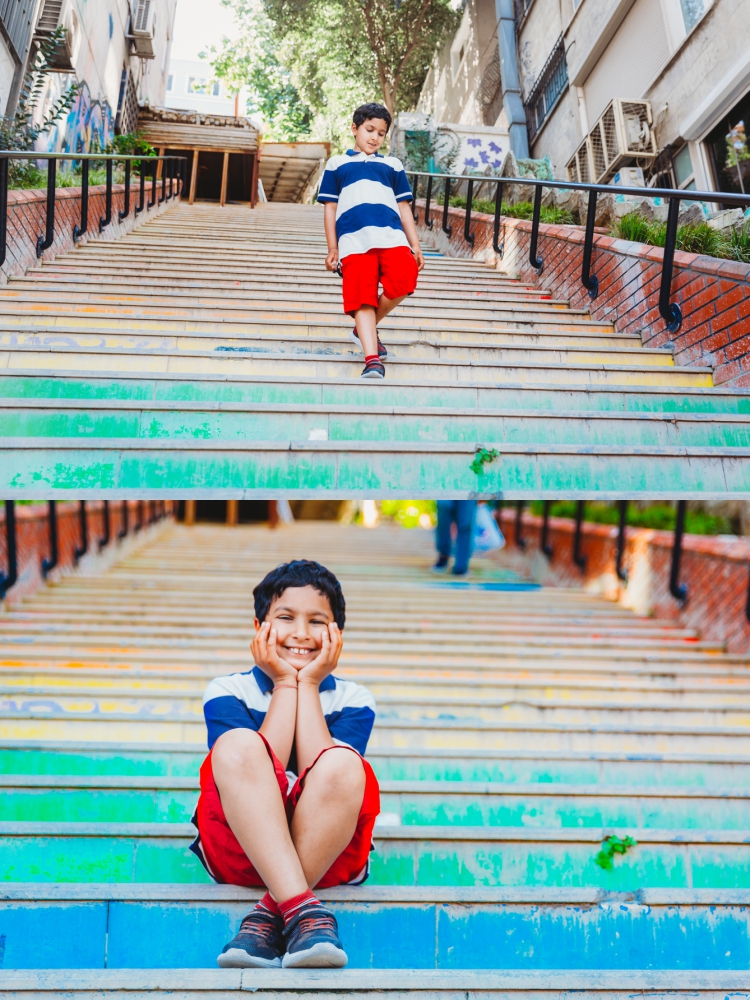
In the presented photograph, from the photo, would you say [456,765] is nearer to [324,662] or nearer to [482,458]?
[324,662]

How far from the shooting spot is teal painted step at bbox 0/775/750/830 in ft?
6.63

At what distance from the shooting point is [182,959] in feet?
4.84

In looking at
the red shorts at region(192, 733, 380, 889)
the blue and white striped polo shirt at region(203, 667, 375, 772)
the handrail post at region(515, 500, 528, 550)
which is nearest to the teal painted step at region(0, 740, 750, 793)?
the blue and white striped polo shirt at region(203, 667, 375, 772)

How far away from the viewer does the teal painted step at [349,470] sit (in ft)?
7.82

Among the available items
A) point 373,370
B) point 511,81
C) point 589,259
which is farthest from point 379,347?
point 511,81

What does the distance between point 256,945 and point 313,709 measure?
1.65 ft

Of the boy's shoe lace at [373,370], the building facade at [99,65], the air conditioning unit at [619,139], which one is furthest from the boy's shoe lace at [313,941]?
the air conditioning unit at [619,139]

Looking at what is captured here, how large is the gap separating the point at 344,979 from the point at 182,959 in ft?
1.54

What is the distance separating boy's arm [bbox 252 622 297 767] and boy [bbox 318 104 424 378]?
1701 millimetres

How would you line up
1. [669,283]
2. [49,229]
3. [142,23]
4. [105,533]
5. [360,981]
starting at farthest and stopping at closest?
[142,23], [105,533], [49,229], [669,283], [360,981]

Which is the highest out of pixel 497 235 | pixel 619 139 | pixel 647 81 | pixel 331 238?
pixel 647 81

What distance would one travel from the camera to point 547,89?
12.8m

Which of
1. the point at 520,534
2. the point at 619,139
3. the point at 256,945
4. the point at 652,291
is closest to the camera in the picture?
the point at 256,945

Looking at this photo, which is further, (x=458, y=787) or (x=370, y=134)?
(x=370, y=134)
